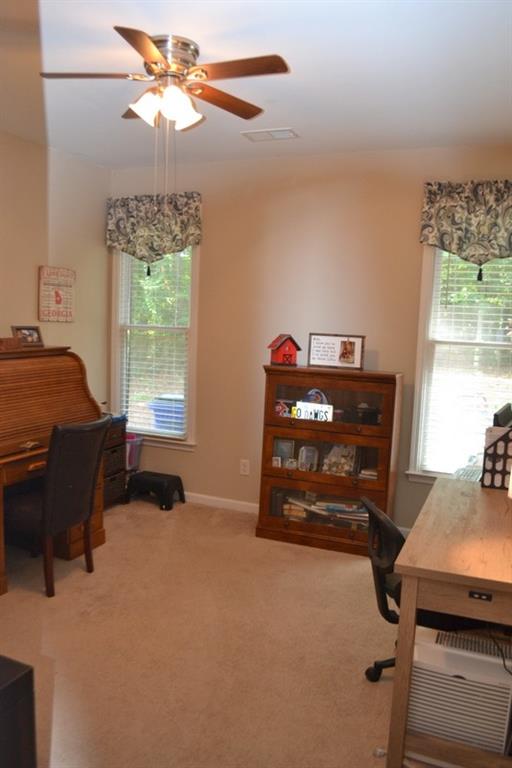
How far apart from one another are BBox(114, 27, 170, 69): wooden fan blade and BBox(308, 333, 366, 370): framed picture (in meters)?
2.05

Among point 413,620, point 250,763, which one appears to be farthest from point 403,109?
point 250,763

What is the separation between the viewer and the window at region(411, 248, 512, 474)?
144 inches

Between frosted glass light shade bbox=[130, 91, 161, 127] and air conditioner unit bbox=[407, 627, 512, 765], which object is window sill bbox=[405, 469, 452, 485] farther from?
frosted glass light shade bbox=[130, 91, 161, 127]

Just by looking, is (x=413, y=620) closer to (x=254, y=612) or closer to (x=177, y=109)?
(x=254, y=612)

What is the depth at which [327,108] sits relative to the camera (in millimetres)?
3082

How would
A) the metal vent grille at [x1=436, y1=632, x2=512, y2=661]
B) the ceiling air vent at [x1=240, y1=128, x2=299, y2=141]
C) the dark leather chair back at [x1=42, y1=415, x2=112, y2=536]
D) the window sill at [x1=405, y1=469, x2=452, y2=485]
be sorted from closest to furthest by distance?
the metal vent grille at [x1=436, y1=632, x2=512, y2=661], the dark leather chair back at [x1=42, y1=415, x2=112, y2=536], the ceiling air vent at [x1=240, y1=128, x2=299, y2=141], the window sill at [x1=405, y1=469, x2=452, y2=485]

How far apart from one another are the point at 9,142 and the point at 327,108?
212 centimetres

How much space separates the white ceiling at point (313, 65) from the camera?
213 cm

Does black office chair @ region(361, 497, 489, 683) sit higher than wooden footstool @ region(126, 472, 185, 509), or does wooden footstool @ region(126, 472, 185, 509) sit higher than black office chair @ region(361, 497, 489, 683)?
black office chair @ region(361, 497, 489, 683)

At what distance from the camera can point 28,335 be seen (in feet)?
12.7

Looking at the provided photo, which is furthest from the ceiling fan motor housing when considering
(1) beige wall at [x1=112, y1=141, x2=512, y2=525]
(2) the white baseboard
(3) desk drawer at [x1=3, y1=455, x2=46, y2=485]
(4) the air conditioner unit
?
(2) the white baseboard

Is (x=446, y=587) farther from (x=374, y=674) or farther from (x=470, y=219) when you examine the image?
(x=470, y=219)

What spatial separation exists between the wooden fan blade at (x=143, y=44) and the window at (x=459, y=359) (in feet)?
7.38

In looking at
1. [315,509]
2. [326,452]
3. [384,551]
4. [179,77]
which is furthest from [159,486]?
[179,77]
